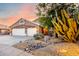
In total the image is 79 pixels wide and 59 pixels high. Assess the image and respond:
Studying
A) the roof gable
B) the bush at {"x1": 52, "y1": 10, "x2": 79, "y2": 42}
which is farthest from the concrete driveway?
the bush at {"x1": 52, "y1": 10, "x2": 79, "y2": 42}

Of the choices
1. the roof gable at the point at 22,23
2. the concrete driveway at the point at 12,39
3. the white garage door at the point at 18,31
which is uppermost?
the roof gable at the point at 22,23

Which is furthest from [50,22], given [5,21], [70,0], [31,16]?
[5,21]

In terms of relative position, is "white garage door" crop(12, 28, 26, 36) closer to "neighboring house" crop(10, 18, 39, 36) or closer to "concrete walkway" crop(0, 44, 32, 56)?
"neighboring house" crop(10, 18, 39, 36)

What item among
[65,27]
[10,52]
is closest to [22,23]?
[10,52]

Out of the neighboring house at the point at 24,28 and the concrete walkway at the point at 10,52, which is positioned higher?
the neighboring house at the point at 24,28

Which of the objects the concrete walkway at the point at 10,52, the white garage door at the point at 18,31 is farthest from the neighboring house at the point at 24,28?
the concrete walkway at the point at 10,52

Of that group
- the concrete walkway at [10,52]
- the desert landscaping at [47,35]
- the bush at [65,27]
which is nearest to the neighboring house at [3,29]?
the desert landscaping at [47,35]

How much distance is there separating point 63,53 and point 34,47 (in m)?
0.29

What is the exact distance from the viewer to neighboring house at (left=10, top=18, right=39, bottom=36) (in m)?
1.40

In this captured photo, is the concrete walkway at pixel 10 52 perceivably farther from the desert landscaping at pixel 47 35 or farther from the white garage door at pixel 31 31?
the white garage door at pixel 31 31

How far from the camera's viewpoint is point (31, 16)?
139cm

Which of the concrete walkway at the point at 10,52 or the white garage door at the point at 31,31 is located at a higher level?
the white garage door at the point at 31,31

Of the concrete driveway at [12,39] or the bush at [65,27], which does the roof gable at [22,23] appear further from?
the bush at [65,27]

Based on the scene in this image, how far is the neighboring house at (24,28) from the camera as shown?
4.58ft
